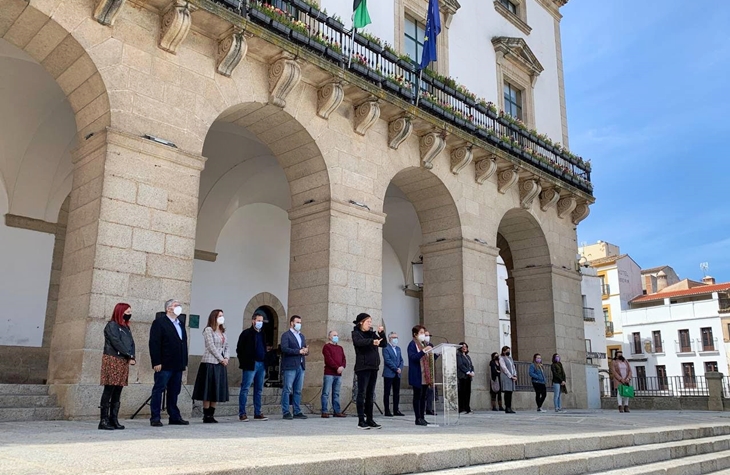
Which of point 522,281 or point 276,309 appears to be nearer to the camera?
point 276,309

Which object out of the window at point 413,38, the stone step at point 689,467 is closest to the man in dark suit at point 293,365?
the stone step at point 689,467

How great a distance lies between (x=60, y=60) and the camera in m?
9.84

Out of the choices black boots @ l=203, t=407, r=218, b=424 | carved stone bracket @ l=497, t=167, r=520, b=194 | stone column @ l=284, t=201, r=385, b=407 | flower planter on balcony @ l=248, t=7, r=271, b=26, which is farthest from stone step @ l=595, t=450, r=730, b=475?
carved stone bracket @ l=497, t=167, r=520, b=194

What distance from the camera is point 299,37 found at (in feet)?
39.0

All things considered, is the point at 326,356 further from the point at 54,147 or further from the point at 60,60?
the point at 54,147

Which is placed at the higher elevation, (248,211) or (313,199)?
(248,211)

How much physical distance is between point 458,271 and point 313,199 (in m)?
4.57

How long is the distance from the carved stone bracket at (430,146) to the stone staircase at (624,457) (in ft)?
26.0

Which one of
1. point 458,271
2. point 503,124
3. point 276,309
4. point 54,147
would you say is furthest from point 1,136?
point 503,124

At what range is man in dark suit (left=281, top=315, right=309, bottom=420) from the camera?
10.2 m

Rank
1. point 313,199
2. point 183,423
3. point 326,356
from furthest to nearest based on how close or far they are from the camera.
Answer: point 313,199 → point 326,356 → point 183,423

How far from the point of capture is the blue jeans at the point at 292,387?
1023 cm

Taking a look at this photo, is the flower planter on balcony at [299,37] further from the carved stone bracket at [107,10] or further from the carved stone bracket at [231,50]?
the carved stone bracket at [107,10]

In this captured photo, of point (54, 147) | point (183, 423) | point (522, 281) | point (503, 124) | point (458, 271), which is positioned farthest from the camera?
point (522, 281)
